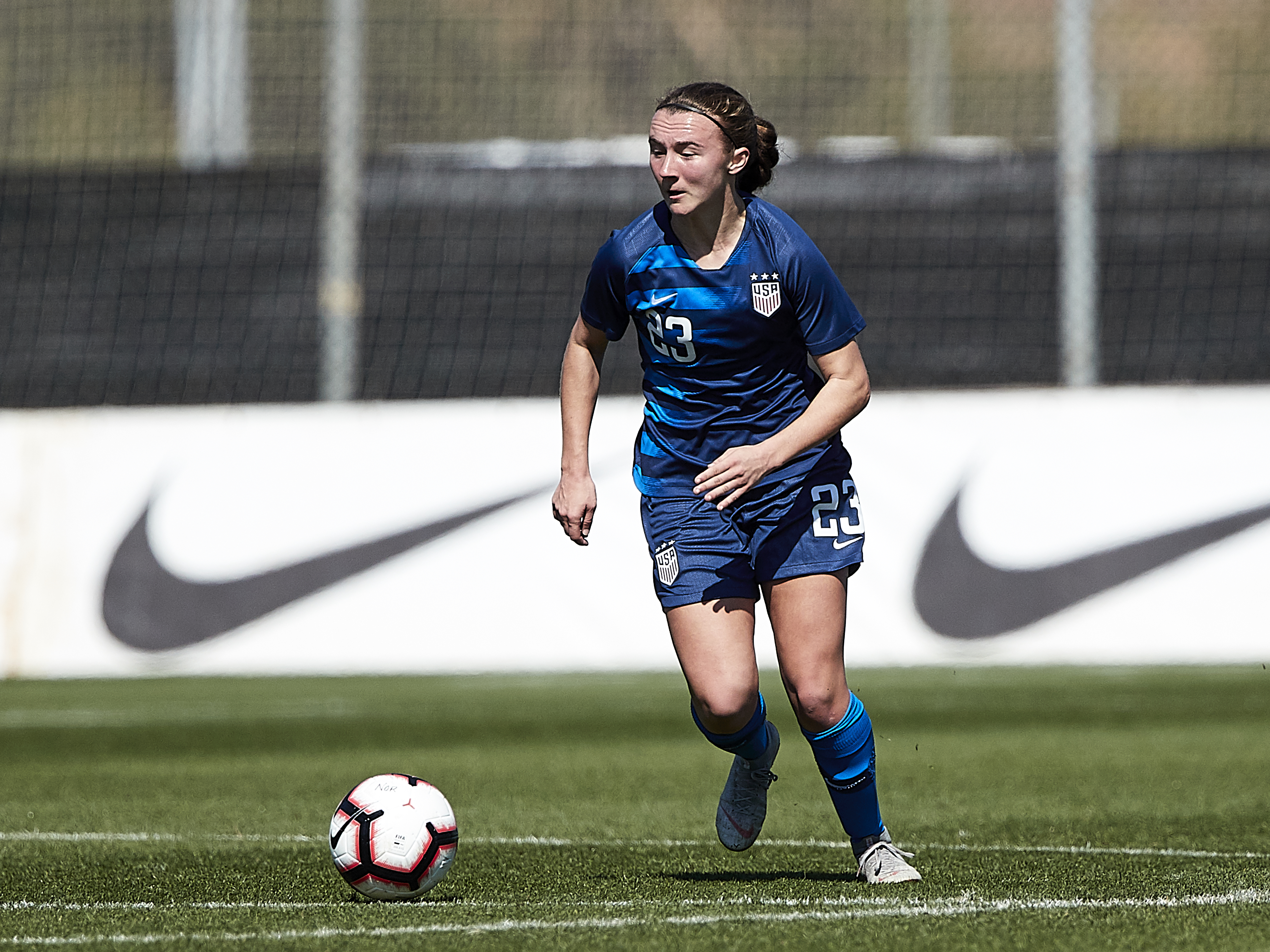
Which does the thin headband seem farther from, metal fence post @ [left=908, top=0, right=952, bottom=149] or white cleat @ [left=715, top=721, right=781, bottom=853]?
metal fence post @ [left=908, top=0, right=952, bottom=149]

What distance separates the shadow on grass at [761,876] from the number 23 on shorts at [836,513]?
891 millimetres

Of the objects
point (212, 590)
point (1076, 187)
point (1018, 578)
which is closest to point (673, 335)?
point (1018, 578)

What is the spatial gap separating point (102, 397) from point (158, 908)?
9817 mm

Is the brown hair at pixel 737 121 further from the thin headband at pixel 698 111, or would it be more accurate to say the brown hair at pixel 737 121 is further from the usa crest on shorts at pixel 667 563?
the usa crest on shorts at pixel 667 563

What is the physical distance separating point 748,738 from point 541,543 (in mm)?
6031

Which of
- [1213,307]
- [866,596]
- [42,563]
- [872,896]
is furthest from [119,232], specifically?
[872,896]

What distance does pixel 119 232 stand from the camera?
14820 mm

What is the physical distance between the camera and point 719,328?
15.9 ft

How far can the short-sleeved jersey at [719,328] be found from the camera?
15.8 feet

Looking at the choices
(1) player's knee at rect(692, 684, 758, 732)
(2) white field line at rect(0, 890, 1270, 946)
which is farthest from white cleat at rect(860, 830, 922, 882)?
(1) player's knee at rect(692, 684, 758, 732)

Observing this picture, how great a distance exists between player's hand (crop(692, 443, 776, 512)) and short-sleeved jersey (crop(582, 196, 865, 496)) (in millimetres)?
236

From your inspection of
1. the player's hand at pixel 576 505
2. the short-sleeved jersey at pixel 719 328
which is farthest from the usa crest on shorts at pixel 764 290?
the player's hand at pixel 576 505

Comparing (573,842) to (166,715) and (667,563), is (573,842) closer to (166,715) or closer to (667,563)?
(667,563)

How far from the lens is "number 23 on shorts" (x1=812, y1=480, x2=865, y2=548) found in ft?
16.2
